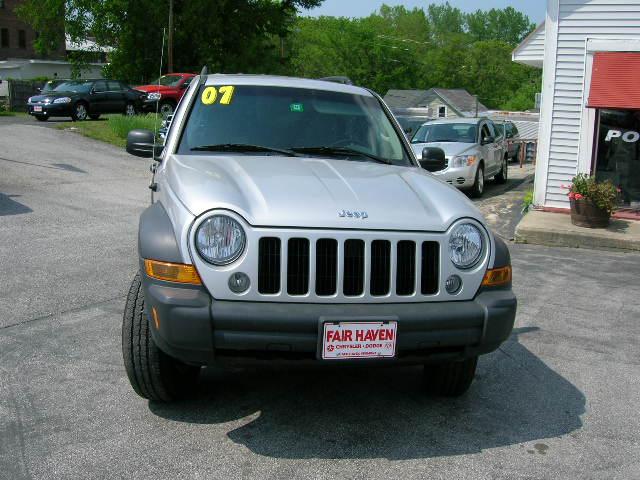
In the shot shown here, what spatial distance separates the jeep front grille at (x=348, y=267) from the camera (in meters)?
3.53

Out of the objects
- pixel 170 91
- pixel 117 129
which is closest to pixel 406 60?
pixel 170 91

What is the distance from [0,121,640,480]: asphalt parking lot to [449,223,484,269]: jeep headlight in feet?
3.02

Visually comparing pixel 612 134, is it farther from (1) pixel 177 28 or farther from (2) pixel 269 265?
(1) pixel 177 28

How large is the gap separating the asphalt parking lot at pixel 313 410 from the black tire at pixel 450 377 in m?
0.08

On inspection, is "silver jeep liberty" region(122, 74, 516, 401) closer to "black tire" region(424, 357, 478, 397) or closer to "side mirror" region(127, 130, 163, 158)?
"black tire" region(424, 357, 478, 397)

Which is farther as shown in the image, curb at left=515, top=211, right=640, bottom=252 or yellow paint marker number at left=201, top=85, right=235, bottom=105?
curb at left=515, top=211, right=640, bottom=252

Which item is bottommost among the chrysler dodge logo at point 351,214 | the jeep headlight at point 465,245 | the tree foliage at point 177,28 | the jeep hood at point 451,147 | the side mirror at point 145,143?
the jeep hood at point 451,147

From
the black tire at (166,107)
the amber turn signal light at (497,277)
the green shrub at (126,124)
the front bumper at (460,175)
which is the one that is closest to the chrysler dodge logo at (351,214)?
the amber turn signal light at (497,277)

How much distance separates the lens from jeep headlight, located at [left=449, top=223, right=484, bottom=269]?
3.75 metres

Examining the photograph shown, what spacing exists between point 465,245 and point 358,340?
757 mm

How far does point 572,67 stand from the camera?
40.1 feet

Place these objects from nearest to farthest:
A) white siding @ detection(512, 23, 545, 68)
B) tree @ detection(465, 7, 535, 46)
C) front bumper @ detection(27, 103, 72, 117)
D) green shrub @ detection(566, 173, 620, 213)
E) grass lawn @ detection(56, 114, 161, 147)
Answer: green shrub @ detection(566, 173, 620, 213) < white siding @ detection(512, 23, 545, 68) < grass lawn @ detection(56, 114, 161, 147) < front bumper @ detection(27, 103, 72, 117) < tree @ detection(465, 7, 535, 46)

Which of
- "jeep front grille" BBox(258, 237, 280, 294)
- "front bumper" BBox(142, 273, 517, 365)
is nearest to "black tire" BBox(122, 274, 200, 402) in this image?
"front bumper" BBox(142, 273, 517, 365)

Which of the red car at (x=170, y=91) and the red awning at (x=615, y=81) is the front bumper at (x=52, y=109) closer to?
the red car at (x=170, y=91)
